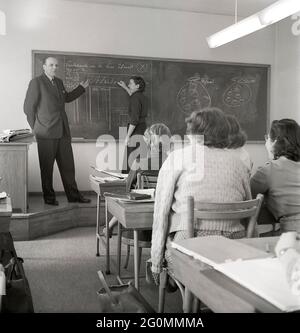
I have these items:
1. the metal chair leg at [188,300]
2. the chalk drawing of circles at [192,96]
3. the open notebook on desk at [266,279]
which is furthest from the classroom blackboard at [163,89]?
the open notebook on desk at [266,279]

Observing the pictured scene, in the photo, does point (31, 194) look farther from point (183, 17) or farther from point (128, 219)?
point (128, 219)

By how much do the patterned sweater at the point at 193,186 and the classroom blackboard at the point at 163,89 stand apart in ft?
10.9

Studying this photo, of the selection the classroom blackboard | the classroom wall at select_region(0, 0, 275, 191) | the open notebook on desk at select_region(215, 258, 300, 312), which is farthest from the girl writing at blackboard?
the open notebook on desk at select_region(215, 258, 300, 312)

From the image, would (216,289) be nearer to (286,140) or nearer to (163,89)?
(286,140)

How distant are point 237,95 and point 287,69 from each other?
2.27 feet

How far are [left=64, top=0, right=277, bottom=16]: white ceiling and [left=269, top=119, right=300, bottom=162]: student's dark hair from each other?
3.26 meters

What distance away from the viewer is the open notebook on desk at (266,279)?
67 cm

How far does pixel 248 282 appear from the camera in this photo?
74 cm

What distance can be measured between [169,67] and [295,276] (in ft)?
15.4

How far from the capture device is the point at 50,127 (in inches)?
171

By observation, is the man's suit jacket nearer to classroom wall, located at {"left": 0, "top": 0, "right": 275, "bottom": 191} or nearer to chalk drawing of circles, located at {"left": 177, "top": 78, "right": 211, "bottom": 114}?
classroom wall, located at {"left": 0, "top": 0, "right": 275, "bottom": 191}

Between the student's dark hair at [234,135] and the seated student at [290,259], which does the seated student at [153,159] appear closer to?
the student's dark hair at [234,135]

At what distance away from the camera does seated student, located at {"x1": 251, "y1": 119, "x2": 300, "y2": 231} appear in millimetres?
2006
